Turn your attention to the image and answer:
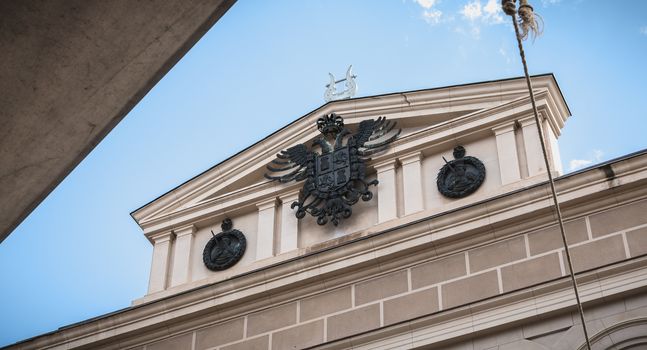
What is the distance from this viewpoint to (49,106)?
3838mm

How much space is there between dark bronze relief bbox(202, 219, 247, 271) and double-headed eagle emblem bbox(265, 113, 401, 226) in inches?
36.3

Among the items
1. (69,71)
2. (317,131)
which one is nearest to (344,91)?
(317,131)

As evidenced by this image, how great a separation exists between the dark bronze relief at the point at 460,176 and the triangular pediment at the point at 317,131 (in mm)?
551

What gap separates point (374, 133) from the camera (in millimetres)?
14742

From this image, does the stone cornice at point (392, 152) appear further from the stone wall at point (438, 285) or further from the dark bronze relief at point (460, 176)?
the stone wall at point (438, 285)

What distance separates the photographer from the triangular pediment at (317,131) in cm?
1407

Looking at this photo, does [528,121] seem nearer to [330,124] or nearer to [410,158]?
[410,158]

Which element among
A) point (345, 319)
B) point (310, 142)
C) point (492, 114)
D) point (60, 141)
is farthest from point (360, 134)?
point (60, 141)

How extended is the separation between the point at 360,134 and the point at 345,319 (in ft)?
10.0

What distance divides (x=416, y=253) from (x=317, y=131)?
3158mm

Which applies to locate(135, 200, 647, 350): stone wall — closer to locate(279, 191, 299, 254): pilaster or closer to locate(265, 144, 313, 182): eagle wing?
locate(279, 191, 299, 254): pilaster

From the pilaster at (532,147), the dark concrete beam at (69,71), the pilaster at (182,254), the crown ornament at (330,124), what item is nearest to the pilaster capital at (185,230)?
the pilaster at (182,254)

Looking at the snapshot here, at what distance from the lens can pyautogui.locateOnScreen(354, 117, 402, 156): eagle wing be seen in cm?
1461

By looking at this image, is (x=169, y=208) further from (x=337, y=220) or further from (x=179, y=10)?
(x=179, y=10)
